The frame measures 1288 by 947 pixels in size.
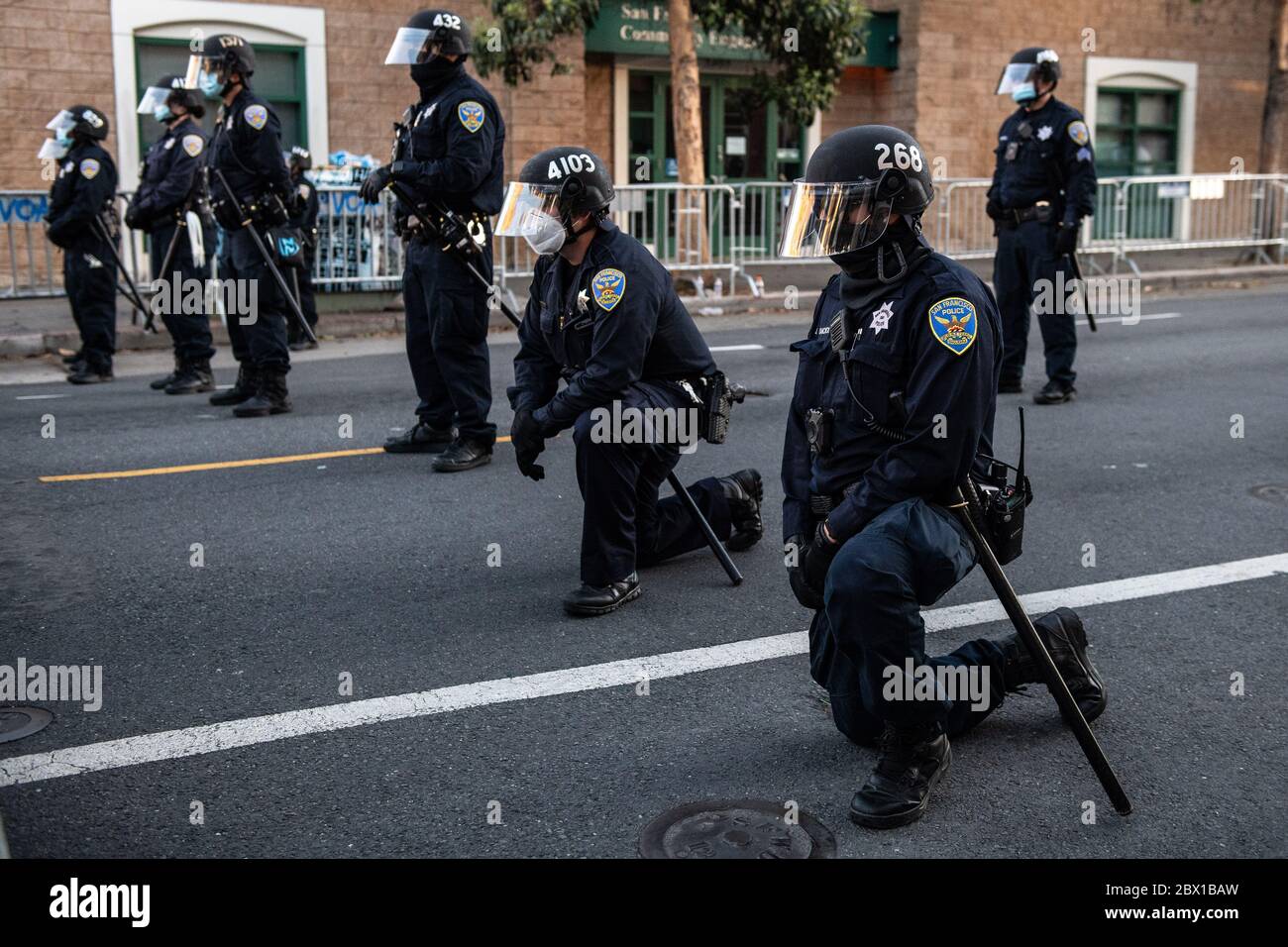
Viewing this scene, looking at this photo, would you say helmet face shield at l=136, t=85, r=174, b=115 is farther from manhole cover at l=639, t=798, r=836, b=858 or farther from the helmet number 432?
manhole cover at l=639, t=798, r=836, b=858

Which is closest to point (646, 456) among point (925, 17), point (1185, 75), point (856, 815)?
point (856, 815)

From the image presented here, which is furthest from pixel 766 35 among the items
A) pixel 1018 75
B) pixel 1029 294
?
pixel 1029 294

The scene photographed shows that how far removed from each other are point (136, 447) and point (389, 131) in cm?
1029

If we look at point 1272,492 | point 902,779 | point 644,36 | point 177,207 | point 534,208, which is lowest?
point 902,779

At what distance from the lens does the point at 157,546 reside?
5883 millimetres

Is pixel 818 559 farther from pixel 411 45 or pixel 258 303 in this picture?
pixel 258 303

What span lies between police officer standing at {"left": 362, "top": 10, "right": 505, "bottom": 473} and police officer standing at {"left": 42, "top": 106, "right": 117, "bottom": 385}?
3.69 meters

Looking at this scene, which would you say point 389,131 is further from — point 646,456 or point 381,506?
point 646,456

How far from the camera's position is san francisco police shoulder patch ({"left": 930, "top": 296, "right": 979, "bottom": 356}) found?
3424mm

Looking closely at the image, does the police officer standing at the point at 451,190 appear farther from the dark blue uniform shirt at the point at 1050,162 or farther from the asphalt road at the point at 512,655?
the dark blue uniform shirt at the point at 1050,162

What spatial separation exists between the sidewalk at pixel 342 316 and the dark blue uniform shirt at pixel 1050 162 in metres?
6.02

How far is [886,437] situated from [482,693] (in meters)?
1.55

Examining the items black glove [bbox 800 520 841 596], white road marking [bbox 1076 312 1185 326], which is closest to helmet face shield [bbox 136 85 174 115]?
black glove [bbox 800 520 841 596]

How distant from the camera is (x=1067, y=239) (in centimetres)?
890
